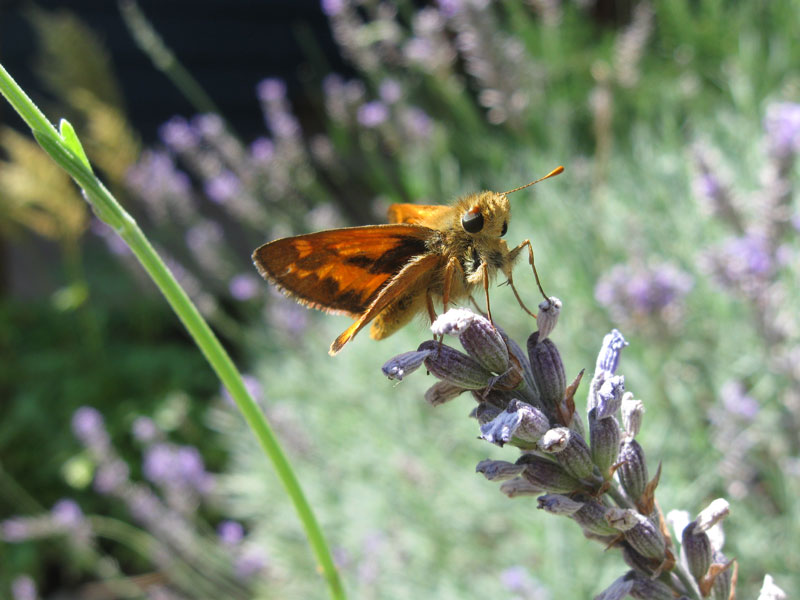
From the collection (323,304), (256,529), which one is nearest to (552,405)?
(323,304)

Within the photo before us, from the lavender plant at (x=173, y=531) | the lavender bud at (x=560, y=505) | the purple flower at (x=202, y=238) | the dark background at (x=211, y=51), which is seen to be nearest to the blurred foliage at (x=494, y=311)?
the purple flower at (x=202, y=238)

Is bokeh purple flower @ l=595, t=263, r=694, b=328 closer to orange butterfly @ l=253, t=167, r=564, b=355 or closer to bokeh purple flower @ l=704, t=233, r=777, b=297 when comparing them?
bokeh purple flower @ l=704, t=233, r=777, b=297

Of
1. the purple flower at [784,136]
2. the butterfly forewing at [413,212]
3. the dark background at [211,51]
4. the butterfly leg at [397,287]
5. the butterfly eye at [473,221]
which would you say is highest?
the dark background at [211,51]

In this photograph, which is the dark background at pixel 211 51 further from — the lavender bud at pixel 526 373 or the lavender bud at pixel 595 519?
the lavender bud at pixel 595 519

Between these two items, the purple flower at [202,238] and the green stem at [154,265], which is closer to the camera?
the green stem at [154,265]

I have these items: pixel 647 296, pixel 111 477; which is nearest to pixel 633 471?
pixel 647 296

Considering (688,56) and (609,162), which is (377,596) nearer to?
(609,162)

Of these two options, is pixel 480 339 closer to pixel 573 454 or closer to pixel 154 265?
pixel 573 454

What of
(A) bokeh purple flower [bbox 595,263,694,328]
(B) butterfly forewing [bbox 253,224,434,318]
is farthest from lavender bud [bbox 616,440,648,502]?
(A) bokeh purple flower [bbox 595,263,694,328]
